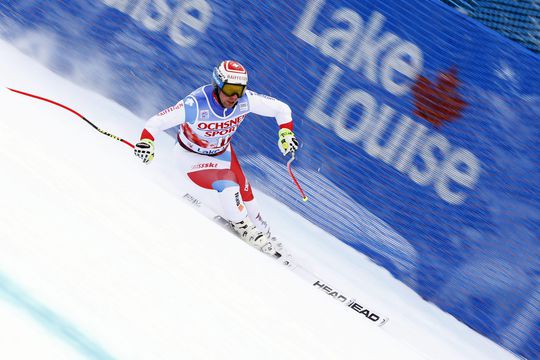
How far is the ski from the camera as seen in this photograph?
454 centimetres

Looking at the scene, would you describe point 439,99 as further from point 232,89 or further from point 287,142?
point 232,89

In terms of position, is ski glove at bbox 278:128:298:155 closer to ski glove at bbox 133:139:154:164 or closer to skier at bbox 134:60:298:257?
skier at bbox 134:60:298:257

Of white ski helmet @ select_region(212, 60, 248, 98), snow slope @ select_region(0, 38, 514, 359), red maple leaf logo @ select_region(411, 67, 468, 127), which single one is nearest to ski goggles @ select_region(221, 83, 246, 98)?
Answer: white ski helmet @ select_region(212, 60, 248, 98)

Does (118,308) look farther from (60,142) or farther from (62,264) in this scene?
(60,142)

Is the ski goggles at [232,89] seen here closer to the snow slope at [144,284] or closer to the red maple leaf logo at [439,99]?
the snow slope at [144,284]

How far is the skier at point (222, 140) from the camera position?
4.47m

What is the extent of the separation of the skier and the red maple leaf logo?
3.10 feet

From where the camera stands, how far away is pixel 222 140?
15.6 ft

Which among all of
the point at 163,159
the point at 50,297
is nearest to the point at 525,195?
the point at 163,159

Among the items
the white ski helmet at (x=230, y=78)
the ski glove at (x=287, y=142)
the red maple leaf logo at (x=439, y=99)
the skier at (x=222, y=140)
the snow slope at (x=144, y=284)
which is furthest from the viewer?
the red maple leaf logo at (x=439, y=99)

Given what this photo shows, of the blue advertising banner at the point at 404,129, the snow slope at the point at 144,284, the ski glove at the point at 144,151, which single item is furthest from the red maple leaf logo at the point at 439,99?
the ski glove at the point at 144,151

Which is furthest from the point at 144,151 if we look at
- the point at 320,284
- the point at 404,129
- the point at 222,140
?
the point at 404,129

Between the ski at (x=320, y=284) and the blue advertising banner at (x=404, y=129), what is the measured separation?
2.17 ft

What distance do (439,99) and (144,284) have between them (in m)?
2.60
